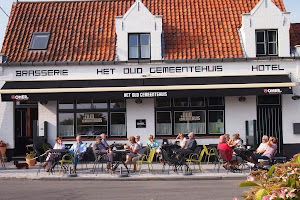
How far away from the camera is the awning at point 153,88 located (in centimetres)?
1423

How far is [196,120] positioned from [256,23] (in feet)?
15.6

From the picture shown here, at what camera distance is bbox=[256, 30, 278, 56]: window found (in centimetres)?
1538

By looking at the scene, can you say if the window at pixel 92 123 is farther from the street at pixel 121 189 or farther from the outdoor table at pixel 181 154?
the street at pixel 121 189

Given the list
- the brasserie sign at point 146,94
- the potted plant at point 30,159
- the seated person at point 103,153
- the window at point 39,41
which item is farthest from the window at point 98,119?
the window at point 39,41

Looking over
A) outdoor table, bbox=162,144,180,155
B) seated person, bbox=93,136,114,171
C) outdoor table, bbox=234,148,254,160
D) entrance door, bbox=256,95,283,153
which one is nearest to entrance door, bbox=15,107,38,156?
seated person, bbox=93,136,114,171

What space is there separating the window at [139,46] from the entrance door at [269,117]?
5.07 m

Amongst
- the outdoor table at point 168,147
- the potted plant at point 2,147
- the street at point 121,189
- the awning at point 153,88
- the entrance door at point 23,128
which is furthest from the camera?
the entrance door at point 23,128

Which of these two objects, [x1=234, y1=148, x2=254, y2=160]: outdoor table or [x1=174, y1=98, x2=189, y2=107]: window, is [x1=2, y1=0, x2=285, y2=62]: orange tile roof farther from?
[x1=234, y1=148, x2=254, y2=160]: outdoor table

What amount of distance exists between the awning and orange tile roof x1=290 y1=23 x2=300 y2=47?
2046 millimetres

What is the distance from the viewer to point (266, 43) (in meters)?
15.4

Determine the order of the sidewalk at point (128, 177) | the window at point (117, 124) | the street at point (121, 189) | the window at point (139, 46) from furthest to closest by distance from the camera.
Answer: the window at point (139, 46) → the window at point (117, 124) → the sidewalk at point (128, 177) → the street at point (121, 189)

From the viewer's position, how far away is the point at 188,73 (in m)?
15.3

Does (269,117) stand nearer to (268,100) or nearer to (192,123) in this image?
Answer: (268,100)

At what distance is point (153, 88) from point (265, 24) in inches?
216
